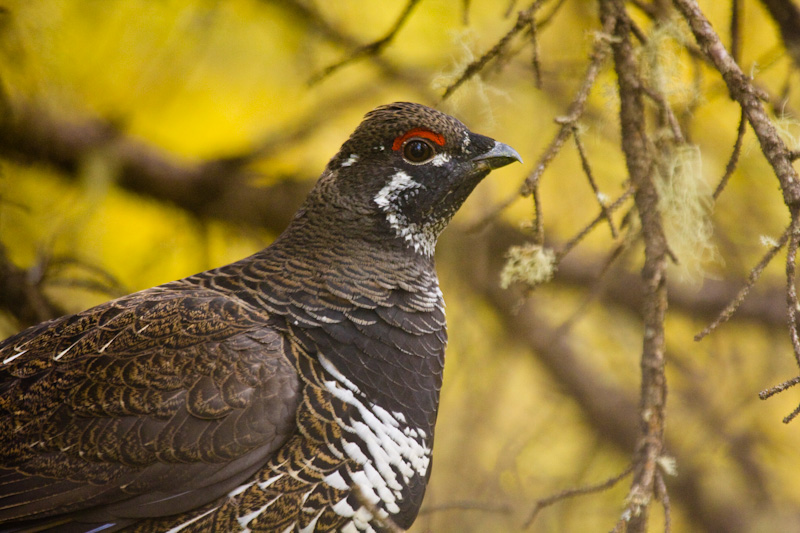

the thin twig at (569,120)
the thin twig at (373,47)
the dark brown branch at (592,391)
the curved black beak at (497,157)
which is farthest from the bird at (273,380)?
the dark brown branch at (592,391)

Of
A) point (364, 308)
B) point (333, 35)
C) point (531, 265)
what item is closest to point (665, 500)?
point (531, 265)

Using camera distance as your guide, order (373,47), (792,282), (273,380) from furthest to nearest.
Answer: (373,47) < (273,380) < (792,282)

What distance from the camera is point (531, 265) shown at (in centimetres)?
263

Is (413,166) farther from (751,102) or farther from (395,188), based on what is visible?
(751,102)

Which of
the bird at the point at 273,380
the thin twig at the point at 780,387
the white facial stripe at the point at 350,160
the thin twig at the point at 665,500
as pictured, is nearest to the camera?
the thin twig at the point at 780,387

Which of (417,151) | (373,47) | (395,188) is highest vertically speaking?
(373,47)

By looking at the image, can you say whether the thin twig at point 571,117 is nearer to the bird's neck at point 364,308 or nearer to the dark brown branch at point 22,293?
the bird's neck at point 364,308

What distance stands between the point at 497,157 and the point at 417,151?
1.06ft

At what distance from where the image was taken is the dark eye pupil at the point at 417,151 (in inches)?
113

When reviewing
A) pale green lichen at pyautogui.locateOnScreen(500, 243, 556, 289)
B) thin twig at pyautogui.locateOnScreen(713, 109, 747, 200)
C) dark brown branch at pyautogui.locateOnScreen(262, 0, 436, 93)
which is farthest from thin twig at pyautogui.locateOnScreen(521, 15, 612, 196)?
dark brown branch at pyautogui.locateOnScreen(262, 0, 436, 93)

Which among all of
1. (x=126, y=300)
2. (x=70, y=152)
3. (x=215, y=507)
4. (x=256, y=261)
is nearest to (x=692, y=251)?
(x=256, y=261)

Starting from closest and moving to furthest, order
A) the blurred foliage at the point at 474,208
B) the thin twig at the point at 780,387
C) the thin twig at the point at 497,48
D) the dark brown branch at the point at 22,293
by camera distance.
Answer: the thin twig at the point at 780,387, the thin twig at the point at 497,48, the dark brown branch at the point at 22,293, the blurred foliage at the point at 474,208

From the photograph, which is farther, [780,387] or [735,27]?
[735,27]

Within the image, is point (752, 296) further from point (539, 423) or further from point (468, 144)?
point (468, 144)
